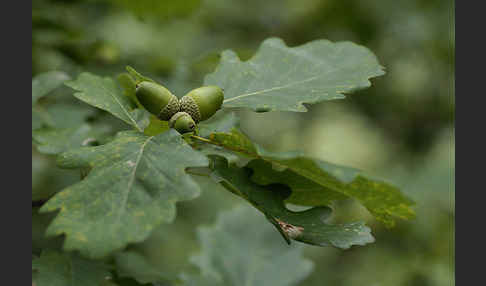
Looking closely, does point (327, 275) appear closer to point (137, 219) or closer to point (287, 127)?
point (287, 127)

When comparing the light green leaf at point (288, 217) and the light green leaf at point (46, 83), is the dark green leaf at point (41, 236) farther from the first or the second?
the light green leaf at point (288, 217)

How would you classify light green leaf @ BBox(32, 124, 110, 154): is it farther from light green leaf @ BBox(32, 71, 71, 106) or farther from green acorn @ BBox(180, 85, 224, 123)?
green acorn @ BBox(180, 85, 224, 123)

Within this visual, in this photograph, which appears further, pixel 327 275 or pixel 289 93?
pixel 327 275

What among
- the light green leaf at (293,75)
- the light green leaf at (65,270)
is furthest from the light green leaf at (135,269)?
the light green leaf at (293,75)

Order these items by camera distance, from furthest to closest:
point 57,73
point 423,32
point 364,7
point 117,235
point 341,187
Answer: point 423,32 → point 364,7 → point 57,73 → point 341,187 → point 117,235

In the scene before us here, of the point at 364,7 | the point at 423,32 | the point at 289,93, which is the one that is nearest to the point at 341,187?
the point at 289,93
